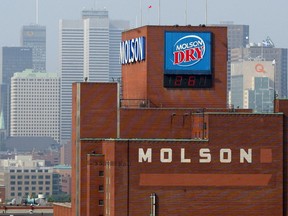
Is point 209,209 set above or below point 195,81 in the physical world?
below

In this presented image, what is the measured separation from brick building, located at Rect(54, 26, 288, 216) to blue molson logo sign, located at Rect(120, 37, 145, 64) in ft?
0.47

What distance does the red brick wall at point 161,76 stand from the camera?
12912 centimetres

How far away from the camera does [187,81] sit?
5113 inches

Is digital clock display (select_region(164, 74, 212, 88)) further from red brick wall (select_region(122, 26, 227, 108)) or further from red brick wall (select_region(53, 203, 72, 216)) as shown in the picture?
Result: red brick wall (select_region(53, 203, 72, 216))

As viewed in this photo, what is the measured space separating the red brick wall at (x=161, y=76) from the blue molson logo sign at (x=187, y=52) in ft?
1.30

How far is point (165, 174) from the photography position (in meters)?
123

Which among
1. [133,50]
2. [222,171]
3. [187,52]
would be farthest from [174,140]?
[133,50]

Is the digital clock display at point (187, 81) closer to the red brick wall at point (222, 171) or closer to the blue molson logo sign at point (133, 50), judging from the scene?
the blue molson logo sign at point (133, 50)

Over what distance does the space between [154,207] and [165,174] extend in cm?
238

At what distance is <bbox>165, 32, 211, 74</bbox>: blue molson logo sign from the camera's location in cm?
12875

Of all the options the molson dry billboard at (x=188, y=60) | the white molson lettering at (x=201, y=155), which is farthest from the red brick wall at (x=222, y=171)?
the molson dry billboard at (x=188, y=60)

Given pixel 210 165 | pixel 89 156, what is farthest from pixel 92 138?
pixel 210 165

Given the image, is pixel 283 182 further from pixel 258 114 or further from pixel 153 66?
pixel 153 66

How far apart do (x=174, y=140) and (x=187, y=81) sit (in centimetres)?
761
